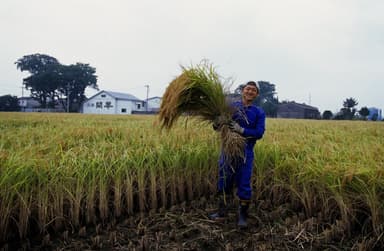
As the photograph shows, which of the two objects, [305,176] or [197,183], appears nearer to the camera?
[305,176]

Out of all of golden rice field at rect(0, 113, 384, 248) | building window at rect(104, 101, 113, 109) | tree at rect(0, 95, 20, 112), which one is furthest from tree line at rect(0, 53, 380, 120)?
golden rice field at rect(0, 113, 384, 248)

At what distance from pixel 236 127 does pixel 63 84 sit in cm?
4758

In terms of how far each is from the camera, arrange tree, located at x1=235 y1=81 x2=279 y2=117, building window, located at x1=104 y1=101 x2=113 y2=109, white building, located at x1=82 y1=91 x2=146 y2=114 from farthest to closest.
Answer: building window, located at x1=104 y1=101 x2=113 y2=109 → white building, located at x1=82 y1=91 x2=146 y2=114 → tree, located at x1=235 y1=81 x2=279 y2=117

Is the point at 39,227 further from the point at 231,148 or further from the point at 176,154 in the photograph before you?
the point at 231,148

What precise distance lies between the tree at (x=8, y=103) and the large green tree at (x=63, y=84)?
4642mm

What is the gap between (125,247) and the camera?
7.70 ft

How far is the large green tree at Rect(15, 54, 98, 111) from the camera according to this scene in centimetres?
4406

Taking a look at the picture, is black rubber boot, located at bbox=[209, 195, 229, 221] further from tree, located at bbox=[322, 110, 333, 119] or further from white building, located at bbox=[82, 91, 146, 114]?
white building, located at bbox=[82, 91, 146, 114]

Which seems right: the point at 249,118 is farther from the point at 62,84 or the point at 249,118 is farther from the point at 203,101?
the point at 62,84

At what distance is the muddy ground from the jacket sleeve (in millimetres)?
852

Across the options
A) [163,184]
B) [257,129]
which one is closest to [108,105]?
[163,184]

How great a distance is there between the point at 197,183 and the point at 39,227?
171cm

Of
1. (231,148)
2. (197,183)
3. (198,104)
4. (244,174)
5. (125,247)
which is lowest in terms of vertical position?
(125,247)

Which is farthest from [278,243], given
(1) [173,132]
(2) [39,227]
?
(1) [173,132]
